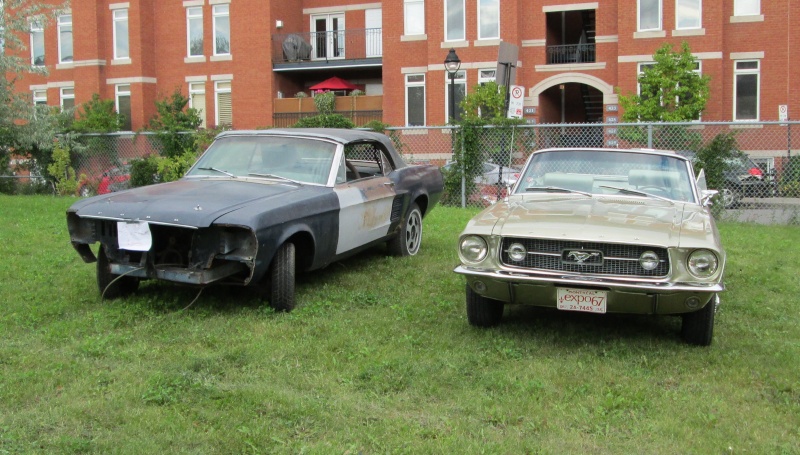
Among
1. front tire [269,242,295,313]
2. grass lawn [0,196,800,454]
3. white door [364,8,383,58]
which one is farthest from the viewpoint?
white door [364,8,383,58]

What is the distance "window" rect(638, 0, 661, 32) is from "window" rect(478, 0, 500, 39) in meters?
4.76

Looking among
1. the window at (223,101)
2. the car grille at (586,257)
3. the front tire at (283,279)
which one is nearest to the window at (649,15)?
the window at (223,101)

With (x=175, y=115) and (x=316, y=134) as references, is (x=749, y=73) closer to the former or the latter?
(x=175, y=115)

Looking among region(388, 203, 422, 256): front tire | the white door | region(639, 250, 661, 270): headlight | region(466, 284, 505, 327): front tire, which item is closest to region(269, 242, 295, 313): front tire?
region(466, 284, 505, 327): front tire

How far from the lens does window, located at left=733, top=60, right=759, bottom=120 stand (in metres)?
25.5

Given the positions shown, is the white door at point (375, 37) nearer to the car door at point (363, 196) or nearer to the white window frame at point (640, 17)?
the white window frame at point (640, 17)

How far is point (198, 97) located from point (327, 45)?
596 cm

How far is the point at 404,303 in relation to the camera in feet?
22.9

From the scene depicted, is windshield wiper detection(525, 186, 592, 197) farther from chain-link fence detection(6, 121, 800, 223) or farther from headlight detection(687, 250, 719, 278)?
chain-link fence detection(6, 121, 800, 223)

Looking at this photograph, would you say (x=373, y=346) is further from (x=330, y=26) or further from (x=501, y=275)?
(x=330, y=26)

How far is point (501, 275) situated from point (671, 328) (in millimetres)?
1678

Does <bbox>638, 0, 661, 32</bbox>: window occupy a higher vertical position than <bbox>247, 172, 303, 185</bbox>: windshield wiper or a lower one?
higher

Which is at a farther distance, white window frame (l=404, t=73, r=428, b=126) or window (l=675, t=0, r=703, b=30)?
white window frame (l=404, t=73, r=428, b=126)

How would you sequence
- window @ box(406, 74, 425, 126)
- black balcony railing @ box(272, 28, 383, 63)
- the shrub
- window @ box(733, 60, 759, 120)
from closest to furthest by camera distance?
1. the shrub
2. window @ box(733, 60, 759, 120)
3. window @ box(406, 74, 425, 126)
4. black balcony railing @ box(272, 28, 383, 63)
